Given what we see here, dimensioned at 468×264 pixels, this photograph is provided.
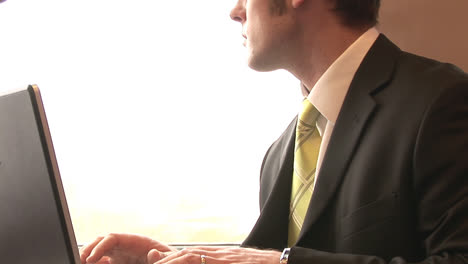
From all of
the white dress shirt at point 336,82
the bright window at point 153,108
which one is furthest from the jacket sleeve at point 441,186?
the bright window at point 153,108

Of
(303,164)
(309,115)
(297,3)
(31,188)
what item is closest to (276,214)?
(303,164)

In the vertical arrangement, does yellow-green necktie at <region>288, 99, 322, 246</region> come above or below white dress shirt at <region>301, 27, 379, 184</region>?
below

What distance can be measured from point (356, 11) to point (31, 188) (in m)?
0.81

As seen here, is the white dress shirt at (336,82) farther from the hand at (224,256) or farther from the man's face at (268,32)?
the hand at (224,256)

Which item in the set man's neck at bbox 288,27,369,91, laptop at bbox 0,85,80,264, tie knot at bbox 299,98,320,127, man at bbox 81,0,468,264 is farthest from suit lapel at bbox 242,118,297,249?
laptop at bbox 0,85,80,264

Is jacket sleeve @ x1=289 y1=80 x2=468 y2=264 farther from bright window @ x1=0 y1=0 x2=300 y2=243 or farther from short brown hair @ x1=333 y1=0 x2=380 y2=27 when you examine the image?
bright window @ x1=0 y1=0 x2=300 y2=243

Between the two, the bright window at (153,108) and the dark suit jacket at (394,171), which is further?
the bright window at (153,108)

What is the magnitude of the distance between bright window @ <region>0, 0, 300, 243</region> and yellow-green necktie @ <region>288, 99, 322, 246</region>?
0.72ft

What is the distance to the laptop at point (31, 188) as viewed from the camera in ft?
2.00

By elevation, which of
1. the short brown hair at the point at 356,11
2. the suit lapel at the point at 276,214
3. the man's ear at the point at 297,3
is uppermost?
the man's ear at the point at 297,3

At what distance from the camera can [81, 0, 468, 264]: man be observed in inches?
32.3

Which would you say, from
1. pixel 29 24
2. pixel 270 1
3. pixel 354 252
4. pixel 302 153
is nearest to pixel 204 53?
pixel 270 1

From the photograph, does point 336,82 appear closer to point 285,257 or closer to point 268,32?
point 268,32

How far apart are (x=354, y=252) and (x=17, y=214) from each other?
594mm
